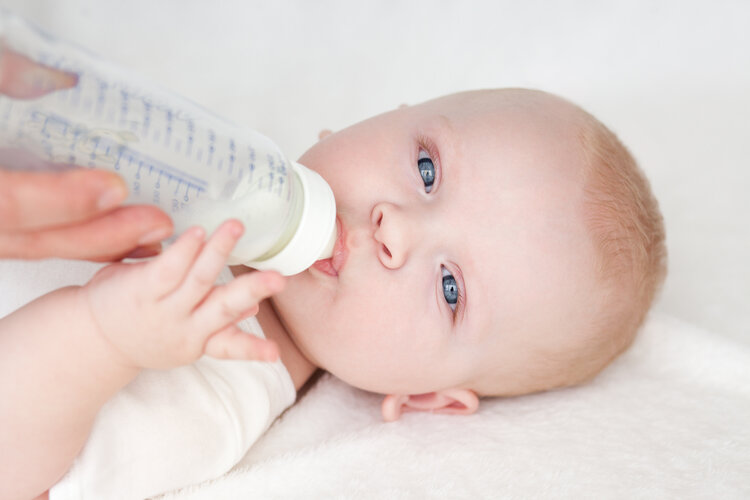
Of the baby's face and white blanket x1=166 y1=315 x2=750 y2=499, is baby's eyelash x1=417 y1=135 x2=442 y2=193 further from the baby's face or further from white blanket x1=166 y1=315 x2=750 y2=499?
white blanket x1=166 y1=315 x2=750 y2=499

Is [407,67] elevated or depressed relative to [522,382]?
elevated

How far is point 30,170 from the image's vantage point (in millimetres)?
873

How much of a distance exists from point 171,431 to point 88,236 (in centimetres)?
41

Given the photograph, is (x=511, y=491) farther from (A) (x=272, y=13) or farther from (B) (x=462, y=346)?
(A) (x=272, y=13)

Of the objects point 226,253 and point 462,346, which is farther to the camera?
point 462,346

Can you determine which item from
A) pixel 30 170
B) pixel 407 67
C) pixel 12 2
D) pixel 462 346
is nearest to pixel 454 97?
pixel 462 346

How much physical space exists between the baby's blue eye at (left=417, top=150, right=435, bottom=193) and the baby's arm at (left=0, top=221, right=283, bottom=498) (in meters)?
0.43

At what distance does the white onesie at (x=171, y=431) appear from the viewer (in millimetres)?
1131

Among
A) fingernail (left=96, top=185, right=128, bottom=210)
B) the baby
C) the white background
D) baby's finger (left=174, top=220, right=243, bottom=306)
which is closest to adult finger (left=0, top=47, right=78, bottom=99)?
fingernail (left=96, top=185, right=128, bottom=210)

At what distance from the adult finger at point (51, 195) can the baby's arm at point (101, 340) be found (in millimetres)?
102

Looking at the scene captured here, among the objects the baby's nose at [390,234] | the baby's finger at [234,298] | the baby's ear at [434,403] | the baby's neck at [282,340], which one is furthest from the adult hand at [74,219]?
the baby's ear at [434,403]

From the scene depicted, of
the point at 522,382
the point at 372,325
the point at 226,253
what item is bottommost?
the point at 522,382

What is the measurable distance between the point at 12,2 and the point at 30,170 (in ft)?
4.09

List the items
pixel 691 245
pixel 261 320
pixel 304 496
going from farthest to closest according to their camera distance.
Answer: pixel 691 245, pixel 261 320, pixel 304 496
